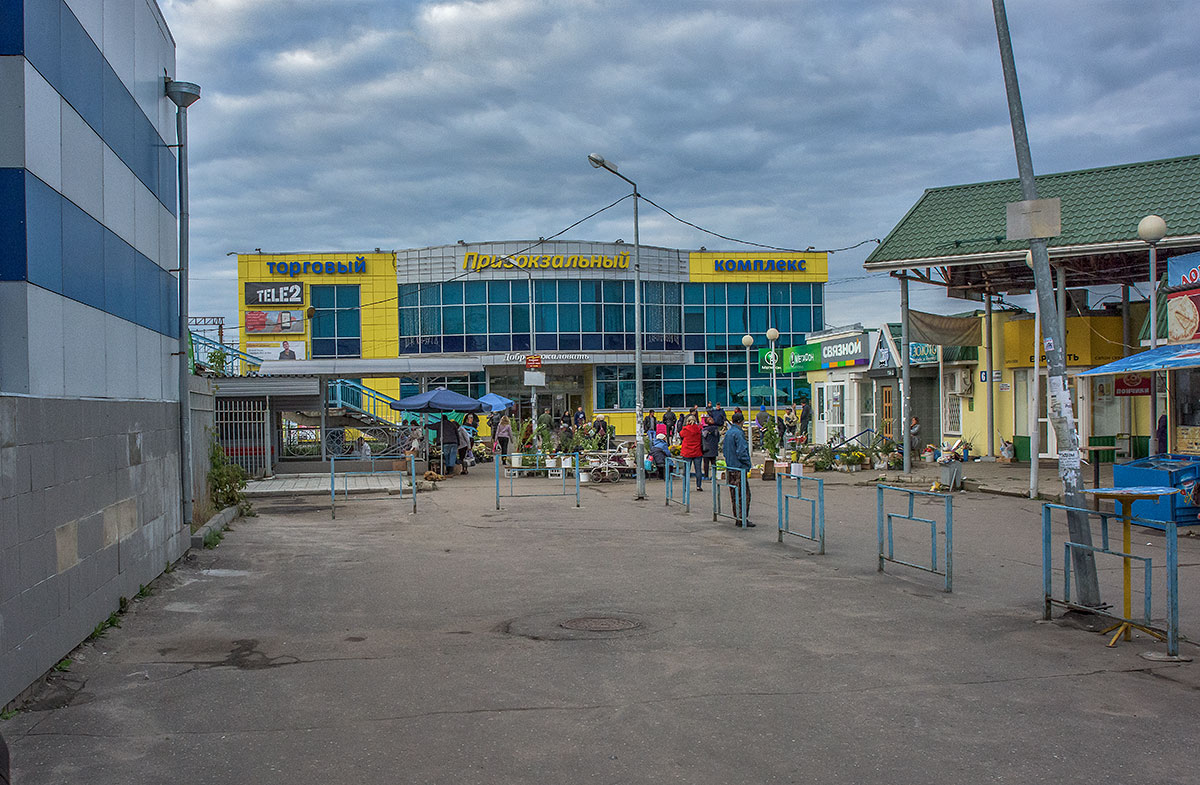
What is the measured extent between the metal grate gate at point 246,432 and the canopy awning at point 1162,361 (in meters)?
20.0

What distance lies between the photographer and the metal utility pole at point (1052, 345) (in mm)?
8945

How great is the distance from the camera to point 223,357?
2259 centimetres

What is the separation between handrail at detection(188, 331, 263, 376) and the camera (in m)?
23.2

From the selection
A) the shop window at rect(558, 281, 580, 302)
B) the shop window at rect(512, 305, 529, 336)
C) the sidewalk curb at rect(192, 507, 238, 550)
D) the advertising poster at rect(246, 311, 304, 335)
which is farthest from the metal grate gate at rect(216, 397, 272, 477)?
the advertising poster at rect(246, 311, 304, 335)

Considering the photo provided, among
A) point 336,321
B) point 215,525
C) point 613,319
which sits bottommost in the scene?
point 215,525

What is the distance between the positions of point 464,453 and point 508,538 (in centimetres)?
1565

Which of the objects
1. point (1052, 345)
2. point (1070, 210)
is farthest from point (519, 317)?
point (1052, 345)

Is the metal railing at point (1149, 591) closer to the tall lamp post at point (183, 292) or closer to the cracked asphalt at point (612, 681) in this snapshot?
the cracked asphalt at point (612, 681)

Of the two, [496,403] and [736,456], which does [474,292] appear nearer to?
[496,403]

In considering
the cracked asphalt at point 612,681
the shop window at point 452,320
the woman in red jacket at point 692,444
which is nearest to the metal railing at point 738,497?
the cracked asphalt at point 612,681

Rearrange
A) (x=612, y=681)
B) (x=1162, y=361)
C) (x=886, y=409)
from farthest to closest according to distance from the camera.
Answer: (x=886, y=409) < (x=1162, y=361) < (x=612, y=681)

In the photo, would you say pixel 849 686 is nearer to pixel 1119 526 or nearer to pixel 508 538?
pixel 508 538

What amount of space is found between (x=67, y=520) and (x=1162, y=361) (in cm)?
1441

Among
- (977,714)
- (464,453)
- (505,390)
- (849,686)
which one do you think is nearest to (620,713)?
(849,686)
